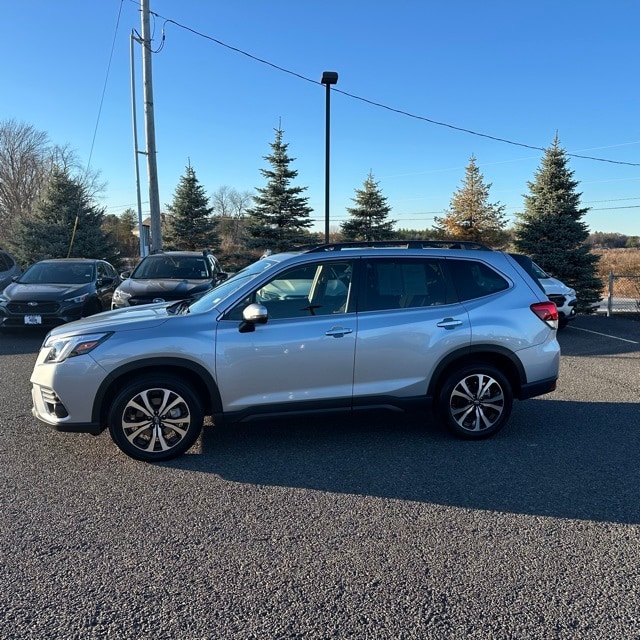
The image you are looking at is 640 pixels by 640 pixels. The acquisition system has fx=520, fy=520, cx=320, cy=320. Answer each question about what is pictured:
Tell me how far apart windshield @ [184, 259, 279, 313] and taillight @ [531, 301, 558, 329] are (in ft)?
8.09

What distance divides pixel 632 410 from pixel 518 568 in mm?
3757

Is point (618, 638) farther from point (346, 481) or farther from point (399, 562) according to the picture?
point (346, 481)

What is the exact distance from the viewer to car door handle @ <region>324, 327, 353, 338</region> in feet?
14.4

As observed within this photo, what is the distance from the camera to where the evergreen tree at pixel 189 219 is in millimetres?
29047

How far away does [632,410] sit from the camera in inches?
227

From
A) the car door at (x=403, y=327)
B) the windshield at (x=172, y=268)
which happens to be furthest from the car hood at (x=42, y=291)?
Result: the car door at (x=403, y=327)

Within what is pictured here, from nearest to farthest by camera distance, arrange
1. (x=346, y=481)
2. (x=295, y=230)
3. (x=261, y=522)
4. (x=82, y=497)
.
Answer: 1. (x=261, y=522)
2. (x=82, y=497)
3. (x=346, y=481)
4. (x=295, y=230)

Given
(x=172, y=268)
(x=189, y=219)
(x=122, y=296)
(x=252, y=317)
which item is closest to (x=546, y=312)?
(x=252, y=317)

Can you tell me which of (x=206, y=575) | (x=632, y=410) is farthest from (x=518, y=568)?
(x=632, y=410)

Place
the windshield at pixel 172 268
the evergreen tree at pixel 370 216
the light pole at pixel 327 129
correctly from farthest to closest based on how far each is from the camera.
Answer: the evergreen tree at pixel 370 216 < the light pole at pixel 327 129 < the windshield at pixel 172 268

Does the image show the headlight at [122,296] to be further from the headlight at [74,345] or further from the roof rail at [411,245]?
the roof rail at [411,245]

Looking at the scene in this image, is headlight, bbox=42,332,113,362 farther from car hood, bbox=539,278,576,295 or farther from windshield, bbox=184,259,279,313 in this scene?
car hood, bbox=539,278,576,295

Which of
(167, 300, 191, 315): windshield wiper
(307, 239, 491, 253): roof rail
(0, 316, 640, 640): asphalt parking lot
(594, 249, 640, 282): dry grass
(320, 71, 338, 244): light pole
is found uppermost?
(320, 71, 338, 244): light pole

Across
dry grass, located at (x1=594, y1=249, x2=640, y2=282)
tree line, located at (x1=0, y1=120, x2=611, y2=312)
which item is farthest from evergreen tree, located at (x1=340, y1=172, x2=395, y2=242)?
dry grass, located at (x1=594, y1=249, x2=640, y2=282)
